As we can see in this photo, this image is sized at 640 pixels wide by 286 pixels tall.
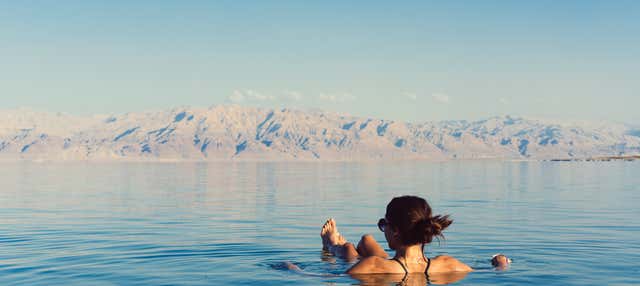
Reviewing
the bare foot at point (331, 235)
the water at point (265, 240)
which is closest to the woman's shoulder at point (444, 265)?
the water at point (265, 240)

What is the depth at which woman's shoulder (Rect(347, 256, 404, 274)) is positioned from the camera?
1268cm

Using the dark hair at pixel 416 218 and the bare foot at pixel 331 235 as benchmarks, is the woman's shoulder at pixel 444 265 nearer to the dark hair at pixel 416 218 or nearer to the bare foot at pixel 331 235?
the dark hair at pixel 416 218

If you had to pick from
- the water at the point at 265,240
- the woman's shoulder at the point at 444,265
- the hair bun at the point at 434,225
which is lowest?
the water at the point at 265,240

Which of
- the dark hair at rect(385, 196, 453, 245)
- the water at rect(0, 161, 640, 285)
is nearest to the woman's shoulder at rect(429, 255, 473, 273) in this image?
the water at rect(0, 161, 640, 285)

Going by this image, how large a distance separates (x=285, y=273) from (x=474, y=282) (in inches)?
172

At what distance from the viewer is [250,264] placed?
18.5 m

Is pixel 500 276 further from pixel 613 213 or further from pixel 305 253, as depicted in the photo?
pixel 613 213

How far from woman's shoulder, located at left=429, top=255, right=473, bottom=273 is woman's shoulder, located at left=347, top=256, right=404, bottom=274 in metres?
0.91

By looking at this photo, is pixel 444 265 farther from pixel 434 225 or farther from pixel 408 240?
pixel 434 225

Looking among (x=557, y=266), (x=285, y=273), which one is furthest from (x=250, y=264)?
(x=557, y=266)

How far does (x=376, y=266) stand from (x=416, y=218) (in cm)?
228

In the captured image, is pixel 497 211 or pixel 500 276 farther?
pixel 497 211

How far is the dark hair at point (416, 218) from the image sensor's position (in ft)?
36.4

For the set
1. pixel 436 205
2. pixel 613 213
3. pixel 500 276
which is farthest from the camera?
pixel 436 205
